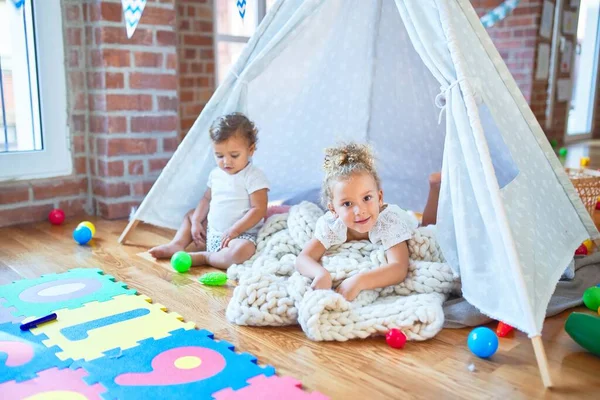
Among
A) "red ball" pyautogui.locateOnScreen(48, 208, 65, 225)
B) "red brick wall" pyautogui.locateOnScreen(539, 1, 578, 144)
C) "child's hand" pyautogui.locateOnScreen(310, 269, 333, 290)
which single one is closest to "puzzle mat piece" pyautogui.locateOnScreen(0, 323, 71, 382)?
"child's hand" pyautogui.locateOnScreen(310, 269, 333, 290)

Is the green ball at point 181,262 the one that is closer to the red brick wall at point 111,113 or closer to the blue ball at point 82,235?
the blue ball at point 82,235

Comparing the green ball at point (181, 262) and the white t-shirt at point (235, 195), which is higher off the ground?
the white t-shirt at point (235, 195)

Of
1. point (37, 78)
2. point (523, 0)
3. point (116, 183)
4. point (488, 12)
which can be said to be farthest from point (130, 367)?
point (523, 0)

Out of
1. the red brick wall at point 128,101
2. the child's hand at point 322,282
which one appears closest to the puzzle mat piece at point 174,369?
the child's hand at point 322,282

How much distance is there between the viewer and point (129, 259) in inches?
79.9

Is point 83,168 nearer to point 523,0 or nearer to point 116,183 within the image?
point 116,183

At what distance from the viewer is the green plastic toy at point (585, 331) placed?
51.2 inches

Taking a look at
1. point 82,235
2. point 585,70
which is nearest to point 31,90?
point 82,235

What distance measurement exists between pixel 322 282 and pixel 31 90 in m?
1.70

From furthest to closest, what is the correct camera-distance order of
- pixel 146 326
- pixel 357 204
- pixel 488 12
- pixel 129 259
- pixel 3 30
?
pixel 488 12 < pixel 3 30 < pixel 129 259 < pixel 357 204 < pixel 146 326

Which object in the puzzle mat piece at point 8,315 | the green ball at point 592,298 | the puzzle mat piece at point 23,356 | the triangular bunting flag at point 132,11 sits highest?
the triangular bunting flag at point 132,11

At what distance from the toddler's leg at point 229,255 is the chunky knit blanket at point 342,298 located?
6 centimetres

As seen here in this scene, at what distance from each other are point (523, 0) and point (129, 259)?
417 centimetres

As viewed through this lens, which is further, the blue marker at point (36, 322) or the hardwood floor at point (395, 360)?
the blue marker at point (36, 322)
